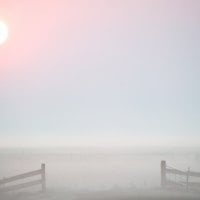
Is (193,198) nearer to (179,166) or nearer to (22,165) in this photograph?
(179,166)

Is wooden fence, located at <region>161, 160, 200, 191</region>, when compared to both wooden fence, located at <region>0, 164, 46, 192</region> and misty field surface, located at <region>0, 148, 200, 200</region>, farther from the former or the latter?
wooden fence, located at <region>0, 164, 46, 192</region>

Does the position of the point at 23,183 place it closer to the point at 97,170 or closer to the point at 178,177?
the point at 97,170

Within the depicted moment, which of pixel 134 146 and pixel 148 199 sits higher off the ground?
pixel 134 146

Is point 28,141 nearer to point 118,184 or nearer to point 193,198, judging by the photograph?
point 118,184

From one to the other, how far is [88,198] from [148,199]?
2.67 feet

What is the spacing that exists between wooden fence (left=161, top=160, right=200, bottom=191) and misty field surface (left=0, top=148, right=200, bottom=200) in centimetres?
7

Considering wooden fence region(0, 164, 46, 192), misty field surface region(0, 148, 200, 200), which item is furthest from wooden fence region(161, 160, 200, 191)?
wooden fence region(0, 164, 46, 192)

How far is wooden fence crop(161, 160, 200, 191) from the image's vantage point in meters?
10.0

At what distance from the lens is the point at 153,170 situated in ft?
32.9

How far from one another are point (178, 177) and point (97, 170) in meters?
1.14

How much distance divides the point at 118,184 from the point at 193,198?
1.04 meters

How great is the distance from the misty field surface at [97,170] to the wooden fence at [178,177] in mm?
74

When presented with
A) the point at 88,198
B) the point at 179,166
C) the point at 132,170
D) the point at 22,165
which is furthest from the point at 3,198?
the point at 179,166

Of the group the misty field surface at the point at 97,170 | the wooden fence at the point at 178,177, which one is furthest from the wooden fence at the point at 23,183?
the wooden fence at the point at 178,177
